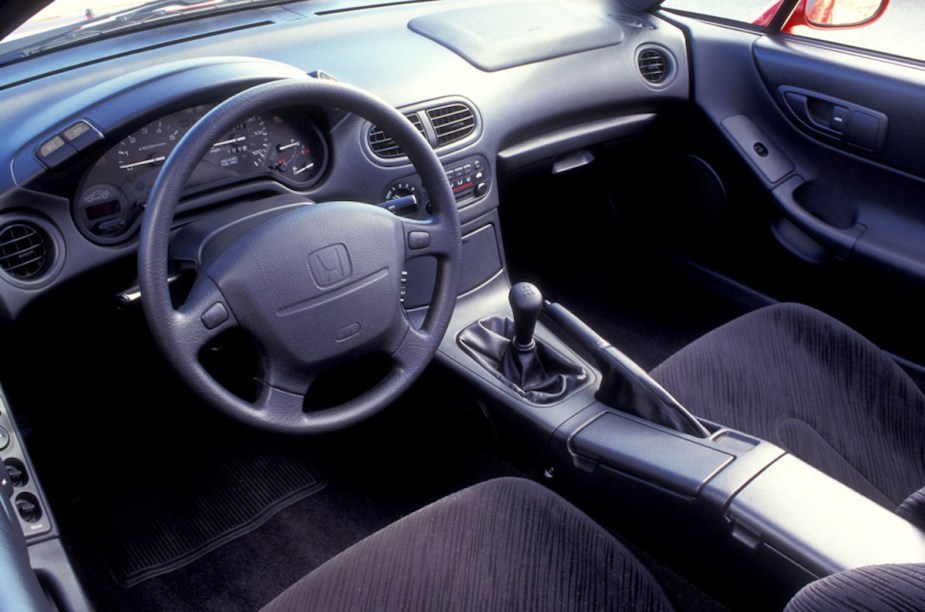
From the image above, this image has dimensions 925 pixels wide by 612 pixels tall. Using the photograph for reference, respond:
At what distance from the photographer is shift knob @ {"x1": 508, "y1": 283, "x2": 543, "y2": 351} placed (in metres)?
1.54

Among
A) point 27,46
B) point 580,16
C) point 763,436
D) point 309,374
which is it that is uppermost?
point 27,46

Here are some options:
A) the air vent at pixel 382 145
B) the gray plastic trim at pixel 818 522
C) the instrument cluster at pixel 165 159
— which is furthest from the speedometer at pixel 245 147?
the gray plastic trim at pixel 818 522

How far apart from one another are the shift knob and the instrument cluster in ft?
1.44

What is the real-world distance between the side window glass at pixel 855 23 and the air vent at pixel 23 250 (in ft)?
6.03

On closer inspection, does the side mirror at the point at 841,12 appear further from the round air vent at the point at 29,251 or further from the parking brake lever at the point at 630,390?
the round air vent at the point at 29,251

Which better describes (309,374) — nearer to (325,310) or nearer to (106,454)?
(325,310)

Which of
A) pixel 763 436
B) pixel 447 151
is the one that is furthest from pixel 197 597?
pixel 763 436

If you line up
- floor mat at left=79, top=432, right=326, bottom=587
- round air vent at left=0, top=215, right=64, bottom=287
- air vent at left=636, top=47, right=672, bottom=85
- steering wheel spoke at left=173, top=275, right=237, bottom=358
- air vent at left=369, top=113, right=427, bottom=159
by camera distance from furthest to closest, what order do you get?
air vent at left=636, top=47, right=672, bottom=85 → floor mat at left=79, top=432, right=326, bottom=587 → air vent at left=369, top=113, right=427, bottom=159 → round air vent at left=0, top=215, right=64, bottom=287 → steering wheel spoke at left=173, top=275, right=237, bottom=358

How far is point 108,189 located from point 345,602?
0.73 meters

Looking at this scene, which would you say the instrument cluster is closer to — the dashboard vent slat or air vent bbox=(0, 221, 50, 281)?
air vent bbox=(0, 221, 50, 281)

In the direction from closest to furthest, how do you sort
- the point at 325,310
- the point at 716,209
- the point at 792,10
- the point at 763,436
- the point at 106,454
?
1. the point at 325,310
2. the point at 763,436
3. the point at 106,454
4. the point at 792,10
5. the point at 716,209

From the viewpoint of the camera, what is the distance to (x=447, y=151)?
5.59 feet

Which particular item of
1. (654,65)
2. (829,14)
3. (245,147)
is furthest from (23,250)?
(829,14)

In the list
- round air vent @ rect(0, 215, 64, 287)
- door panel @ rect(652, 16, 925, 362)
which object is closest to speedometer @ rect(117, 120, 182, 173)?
round air vent @ rect(0, 215, 64, 287)
